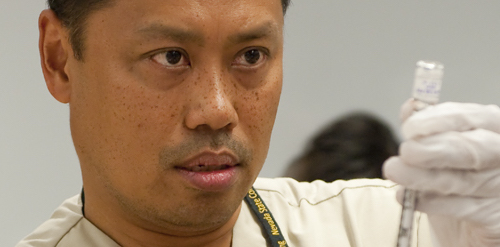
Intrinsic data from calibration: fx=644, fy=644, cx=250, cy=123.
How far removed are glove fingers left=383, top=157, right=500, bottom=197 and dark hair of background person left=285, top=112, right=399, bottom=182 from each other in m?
1.69

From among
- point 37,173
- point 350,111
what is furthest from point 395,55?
point 37,173

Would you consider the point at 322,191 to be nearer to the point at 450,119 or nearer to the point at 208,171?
the point at 208,171

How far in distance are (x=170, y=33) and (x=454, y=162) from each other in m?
0.55

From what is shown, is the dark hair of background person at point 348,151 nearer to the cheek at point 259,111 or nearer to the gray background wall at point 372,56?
the gray background wall at point 372,56

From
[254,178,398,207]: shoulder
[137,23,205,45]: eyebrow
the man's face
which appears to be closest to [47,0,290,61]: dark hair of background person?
the man's face

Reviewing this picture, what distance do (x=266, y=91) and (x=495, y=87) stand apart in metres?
2.16

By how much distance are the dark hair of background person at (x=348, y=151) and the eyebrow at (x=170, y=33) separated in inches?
67.1

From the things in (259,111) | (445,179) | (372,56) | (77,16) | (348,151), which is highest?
(77,16)

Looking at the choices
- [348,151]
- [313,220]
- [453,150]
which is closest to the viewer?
[453,150]

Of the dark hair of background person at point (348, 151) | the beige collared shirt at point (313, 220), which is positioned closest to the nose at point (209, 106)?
the beige collared shirt at point (313, 220)

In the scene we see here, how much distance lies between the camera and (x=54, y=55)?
1387 mm

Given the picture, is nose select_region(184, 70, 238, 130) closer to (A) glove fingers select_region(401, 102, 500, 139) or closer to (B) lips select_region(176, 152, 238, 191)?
(B) lips select_region(176, 152, 238, 191)

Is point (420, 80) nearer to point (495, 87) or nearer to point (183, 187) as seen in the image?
point (183, 187)

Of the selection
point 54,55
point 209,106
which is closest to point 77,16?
point 54,55
